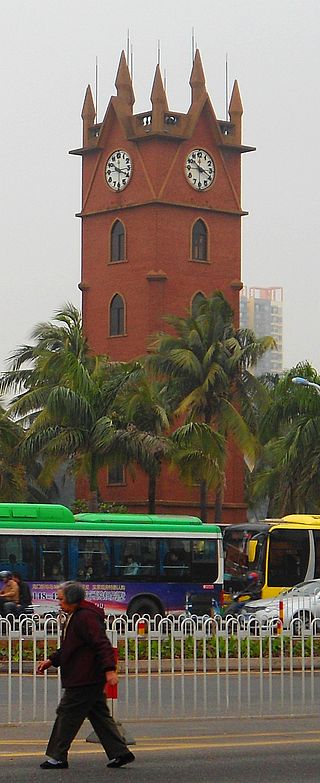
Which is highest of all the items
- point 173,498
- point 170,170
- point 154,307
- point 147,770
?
point 170,170

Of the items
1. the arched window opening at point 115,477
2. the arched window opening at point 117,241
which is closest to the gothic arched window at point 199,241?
the arched window opening at point 117,241

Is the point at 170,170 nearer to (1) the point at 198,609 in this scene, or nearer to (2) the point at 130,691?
(1) the point at 198,609

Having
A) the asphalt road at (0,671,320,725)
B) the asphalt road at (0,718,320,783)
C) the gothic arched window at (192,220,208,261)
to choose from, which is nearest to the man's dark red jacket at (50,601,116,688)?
the asphalt road at (0,718,320,783)

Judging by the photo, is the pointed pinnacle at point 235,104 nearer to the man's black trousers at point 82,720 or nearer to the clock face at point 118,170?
the clock face at point 118,170

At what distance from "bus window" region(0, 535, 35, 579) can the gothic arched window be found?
3445 centimetres

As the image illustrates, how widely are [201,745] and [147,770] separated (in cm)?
169

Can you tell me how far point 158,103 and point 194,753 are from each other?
53808 mm

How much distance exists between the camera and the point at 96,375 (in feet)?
160

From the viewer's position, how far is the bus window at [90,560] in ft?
113

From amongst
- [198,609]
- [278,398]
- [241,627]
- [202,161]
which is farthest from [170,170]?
[241,627]

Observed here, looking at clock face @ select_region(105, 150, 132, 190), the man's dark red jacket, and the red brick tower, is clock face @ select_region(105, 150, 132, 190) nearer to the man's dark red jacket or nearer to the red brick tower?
the red brick tower

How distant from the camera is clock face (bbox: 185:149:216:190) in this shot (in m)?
67.1

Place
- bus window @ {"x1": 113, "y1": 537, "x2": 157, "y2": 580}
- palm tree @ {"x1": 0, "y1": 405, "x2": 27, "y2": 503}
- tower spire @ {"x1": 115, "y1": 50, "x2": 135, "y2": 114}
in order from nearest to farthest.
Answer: bus window @ {"x1": 113, "y1": 537, "x2": 157, "y2": 580} → palm tree @ {"x1": 0, "y1": 405, "x2": 27, "y2": 503} → tower spire @ {"x1": 115, "y1": 50, "x2": 135, "y2": 114}

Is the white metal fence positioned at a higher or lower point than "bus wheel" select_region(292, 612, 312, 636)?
lower
